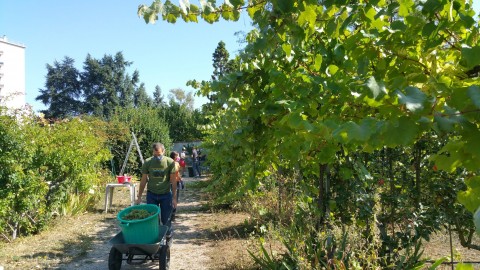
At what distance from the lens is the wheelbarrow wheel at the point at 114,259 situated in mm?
5453

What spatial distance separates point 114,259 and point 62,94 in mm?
53705

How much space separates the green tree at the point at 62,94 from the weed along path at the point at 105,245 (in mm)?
47992

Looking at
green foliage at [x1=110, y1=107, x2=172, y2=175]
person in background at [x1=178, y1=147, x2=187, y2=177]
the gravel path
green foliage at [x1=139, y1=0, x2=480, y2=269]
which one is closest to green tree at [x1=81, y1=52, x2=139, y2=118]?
green foliage at [x1=110, y1=107, x2=172, y2=175]

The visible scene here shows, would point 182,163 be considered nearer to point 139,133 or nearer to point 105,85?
point 139,133

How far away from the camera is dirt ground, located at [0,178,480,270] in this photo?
6.04 meters

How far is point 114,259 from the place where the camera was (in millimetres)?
5469

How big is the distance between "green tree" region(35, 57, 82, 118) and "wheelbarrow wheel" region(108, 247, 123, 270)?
52270 millimetres

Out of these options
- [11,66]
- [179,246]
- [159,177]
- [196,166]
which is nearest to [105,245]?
[179,246]

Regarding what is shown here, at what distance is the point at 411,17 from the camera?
1651mm

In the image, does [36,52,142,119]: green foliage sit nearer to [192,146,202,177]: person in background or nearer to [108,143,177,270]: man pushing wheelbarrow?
[192,146,202,177]: person in background

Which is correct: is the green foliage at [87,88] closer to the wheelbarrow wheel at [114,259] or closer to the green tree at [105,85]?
the green tree at [105,85]

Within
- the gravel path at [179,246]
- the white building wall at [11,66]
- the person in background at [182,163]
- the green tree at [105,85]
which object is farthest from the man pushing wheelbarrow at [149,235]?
the white building wall at [11,66]

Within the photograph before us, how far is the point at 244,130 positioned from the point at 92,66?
55.2 m

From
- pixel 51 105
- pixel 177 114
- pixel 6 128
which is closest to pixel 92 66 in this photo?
pixel 51 105
